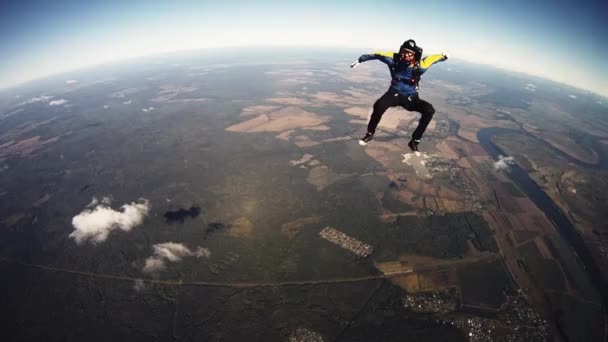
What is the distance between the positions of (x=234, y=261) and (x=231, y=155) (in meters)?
50.0

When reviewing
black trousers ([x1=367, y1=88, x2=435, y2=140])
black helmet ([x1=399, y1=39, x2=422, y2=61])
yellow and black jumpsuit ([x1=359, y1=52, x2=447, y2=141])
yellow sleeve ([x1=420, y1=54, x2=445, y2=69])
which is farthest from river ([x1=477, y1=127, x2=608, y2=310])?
black helmet ([x1=399, y1=39, x2=422, y2=61])

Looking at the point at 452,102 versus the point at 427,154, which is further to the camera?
the point at 452,102

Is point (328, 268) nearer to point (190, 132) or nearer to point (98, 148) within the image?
point (190, 132)

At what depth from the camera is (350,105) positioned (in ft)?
500

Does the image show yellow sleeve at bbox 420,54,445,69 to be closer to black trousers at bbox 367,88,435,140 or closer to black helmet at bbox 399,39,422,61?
black helmet at bbox 399,39,422,61

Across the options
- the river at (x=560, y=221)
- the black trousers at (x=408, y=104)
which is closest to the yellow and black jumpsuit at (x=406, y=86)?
the black trousers at (x=408, y=104)

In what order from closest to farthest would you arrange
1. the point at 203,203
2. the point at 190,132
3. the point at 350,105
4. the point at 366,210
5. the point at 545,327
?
the point at 545,327
the point at 366,210
the point at 203,203
the point at 190,132
the point at 350,105

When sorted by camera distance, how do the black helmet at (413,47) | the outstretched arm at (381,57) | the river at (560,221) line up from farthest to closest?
the river at (560,221) → the outstretched arm at (381,57) → the black helmet at (413,47)

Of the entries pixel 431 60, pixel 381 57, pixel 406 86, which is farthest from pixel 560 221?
pixel 381 57

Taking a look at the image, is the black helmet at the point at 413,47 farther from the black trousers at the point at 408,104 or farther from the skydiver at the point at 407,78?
the black trousers at the point at 408,104

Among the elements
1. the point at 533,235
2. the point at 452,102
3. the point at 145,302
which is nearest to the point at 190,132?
the point at 145,302

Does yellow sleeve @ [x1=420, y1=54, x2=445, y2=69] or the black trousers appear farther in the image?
the black trousers

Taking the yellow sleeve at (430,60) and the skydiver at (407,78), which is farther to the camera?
the yellow sleeve at (430,60)

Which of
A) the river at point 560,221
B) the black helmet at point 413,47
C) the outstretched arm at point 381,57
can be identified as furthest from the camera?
the river at point 560,221
